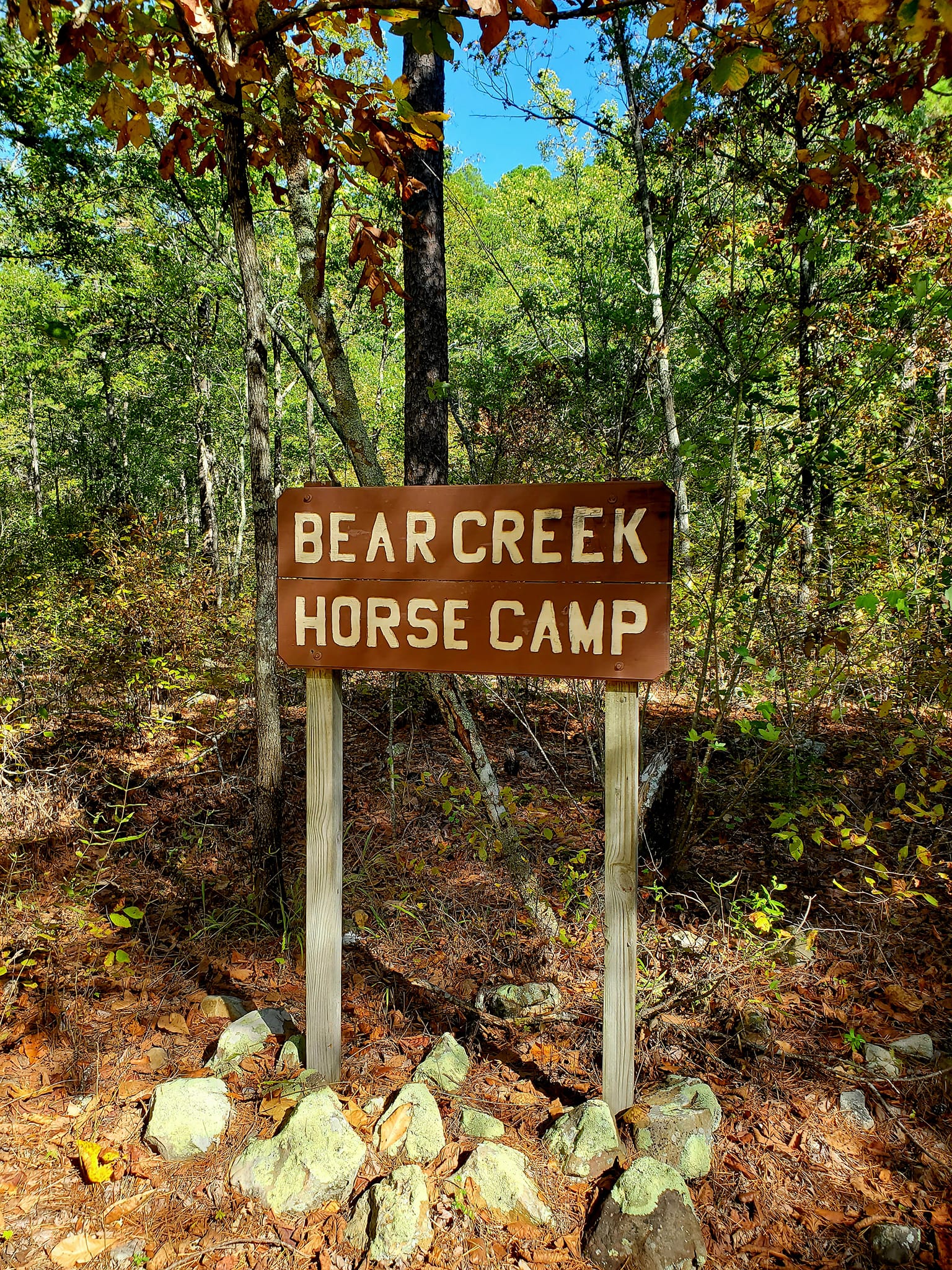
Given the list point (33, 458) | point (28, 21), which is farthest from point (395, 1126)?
point (33, 458)

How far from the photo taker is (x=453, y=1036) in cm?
284

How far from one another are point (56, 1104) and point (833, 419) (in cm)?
478

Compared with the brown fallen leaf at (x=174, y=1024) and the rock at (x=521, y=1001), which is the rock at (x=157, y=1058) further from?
the rock at (x=521, y=1001)

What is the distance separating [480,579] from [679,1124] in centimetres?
198

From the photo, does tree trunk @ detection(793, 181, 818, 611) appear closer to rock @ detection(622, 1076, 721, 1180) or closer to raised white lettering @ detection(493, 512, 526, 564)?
raised white lettering @ detection(493, 512, 526, 564)

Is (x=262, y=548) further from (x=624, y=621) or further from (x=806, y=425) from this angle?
(x=806, y=425)

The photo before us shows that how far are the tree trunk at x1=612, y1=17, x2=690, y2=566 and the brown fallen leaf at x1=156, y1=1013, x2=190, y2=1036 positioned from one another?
291cm

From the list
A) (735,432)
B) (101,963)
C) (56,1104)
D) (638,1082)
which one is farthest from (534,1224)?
(735,432)

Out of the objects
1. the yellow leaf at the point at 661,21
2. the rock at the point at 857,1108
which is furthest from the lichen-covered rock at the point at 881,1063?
the yellow leaf at the point at 661,21

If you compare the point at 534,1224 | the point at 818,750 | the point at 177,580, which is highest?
the point at 177,580

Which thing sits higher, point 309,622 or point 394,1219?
point 309,622

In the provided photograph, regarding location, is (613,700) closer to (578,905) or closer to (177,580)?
(578,905)

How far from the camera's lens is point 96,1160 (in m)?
2.20

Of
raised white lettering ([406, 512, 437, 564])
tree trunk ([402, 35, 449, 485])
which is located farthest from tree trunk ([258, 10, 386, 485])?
tree trunk ([402, 35, 449, 485])
